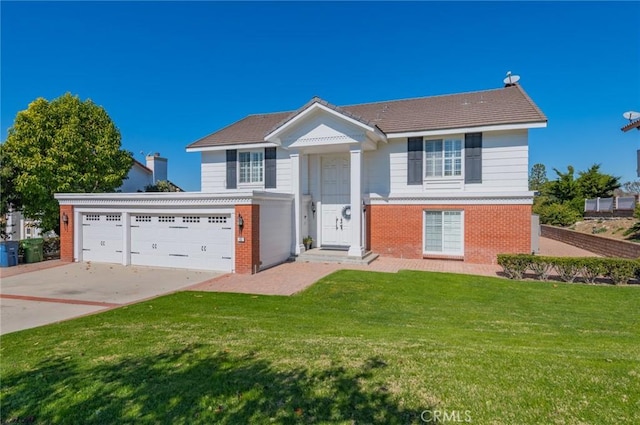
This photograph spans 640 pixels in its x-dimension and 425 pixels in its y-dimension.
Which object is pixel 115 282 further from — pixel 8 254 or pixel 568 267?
pixel 568 267

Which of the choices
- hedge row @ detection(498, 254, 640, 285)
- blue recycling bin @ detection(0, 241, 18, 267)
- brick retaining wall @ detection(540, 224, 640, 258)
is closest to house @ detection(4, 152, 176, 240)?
blue recycling bin @ detection(0, 241, 18, 267)

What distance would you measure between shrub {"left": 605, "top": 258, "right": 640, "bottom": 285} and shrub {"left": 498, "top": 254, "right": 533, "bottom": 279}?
200 cm

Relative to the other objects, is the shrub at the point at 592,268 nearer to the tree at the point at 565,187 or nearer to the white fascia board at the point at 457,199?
the white fascia board at the point at 457,199

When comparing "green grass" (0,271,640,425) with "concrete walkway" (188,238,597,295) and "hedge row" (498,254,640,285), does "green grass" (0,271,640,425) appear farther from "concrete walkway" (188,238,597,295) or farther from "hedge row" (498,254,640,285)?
"hedge row" (498,254,640,285)

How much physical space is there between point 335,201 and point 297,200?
6.50ft

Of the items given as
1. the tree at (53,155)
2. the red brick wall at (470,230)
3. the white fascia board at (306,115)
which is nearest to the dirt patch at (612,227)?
the red brick wall at (470,230)

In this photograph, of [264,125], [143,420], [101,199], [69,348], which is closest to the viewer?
[143,420]

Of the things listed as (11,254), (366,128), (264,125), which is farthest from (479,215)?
(11,254)

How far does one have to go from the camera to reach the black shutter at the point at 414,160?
14.9 m

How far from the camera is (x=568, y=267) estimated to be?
10.8 meters

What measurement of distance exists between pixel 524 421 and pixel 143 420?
3.36 m

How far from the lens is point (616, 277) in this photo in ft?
34.0

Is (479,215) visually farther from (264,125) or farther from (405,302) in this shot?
(264,125)

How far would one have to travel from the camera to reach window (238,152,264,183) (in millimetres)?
17359
